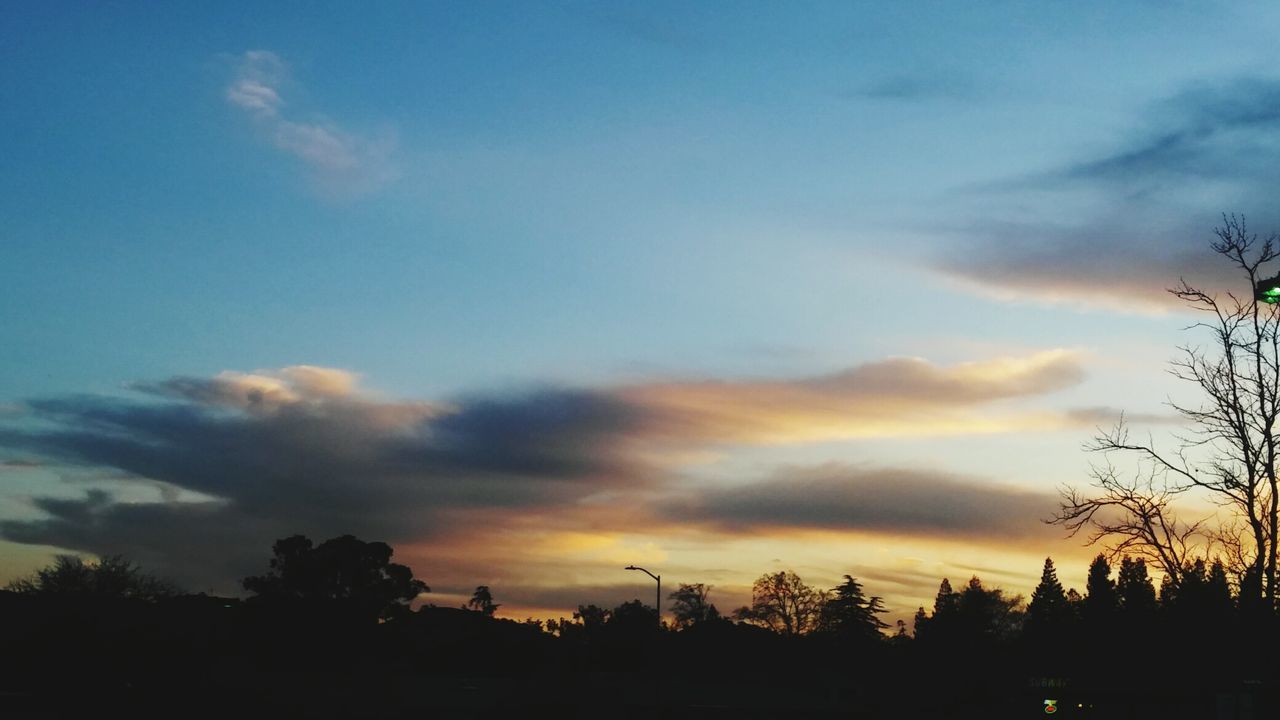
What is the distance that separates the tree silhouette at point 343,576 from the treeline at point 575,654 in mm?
183

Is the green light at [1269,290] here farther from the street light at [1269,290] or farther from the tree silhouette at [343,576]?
the tree silhouette at [343,576]

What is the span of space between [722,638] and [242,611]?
40329 millimetres

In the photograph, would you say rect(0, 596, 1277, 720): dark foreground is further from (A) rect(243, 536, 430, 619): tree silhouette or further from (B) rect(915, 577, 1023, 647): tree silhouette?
(B) rect(915, 577, 1023, 647): tree silhouette

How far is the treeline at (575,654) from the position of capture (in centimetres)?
3753

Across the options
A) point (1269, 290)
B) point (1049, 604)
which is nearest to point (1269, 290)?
point (1269, 290)

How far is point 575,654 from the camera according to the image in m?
87.8

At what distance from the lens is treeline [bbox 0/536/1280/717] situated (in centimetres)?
A: 3753

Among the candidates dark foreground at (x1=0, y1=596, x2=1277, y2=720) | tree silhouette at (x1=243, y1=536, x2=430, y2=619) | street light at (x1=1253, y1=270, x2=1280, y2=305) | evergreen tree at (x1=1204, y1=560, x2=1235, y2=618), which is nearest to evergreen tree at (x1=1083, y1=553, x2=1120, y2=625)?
dark foreground at (x1=0, y1=596, x2=1277, y2=720)

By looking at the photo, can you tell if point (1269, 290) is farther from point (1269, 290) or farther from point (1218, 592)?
point (1218, 592)

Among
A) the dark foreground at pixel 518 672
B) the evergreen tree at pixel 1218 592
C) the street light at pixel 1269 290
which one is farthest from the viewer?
the dark foreground at pixel 518 672

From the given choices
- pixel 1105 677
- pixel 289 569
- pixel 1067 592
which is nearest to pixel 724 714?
pixel 1105 677

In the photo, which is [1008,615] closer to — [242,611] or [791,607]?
[791,607]

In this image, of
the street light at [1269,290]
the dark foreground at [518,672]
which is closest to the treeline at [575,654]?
the dark foreground at [518,672]

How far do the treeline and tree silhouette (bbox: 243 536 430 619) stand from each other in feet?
0.60
